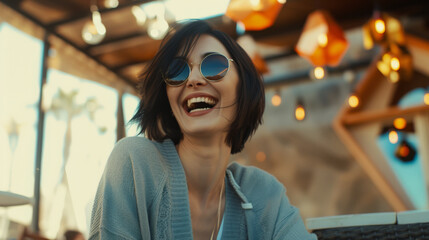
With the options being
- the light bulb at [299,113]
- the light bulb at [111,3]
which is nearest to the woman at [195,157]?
the light bulb at [111,3]

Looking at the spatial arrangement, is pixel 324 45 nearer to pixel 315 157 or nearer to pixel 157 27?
pixel 157 27

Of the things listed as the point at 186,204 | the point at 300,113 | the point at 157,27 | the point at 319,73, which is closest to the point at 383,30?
the point at 319,73

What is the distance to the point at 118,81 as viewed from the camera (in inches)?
347

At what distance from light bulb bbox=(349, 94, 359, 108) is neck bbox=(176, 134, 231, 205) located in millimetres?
5234

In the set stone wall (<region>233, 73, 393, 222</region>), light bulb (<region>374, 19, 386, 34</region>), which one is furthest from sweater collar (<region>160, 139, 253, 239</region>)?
stone wall (<region>233, 73, 393, 222</region>)

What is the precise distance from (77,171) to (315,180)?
5714 mm

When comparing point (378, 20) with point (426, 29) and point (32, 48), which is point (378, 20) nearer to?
point (426, 29)

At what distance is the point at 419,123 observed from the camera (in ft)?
21.2

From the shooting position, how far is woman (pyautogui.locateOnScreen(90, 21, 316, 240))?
3.94 ft

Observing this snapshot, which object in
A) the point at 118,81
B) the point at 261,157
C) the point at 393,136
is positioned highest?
the point at 118,81

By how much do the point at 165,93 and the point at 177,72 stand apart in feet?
0.47

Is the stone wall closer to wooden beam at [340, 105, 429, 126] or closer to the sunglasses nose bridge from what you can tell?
wooden beam at [340, 105, 429, 126]

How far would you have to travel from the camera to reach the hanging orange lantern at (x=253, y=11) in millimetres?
3273

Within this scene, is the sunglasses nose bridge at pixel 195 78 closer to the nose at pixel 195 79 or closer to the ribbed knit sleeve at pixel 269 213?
the nose at pixel 195 79
